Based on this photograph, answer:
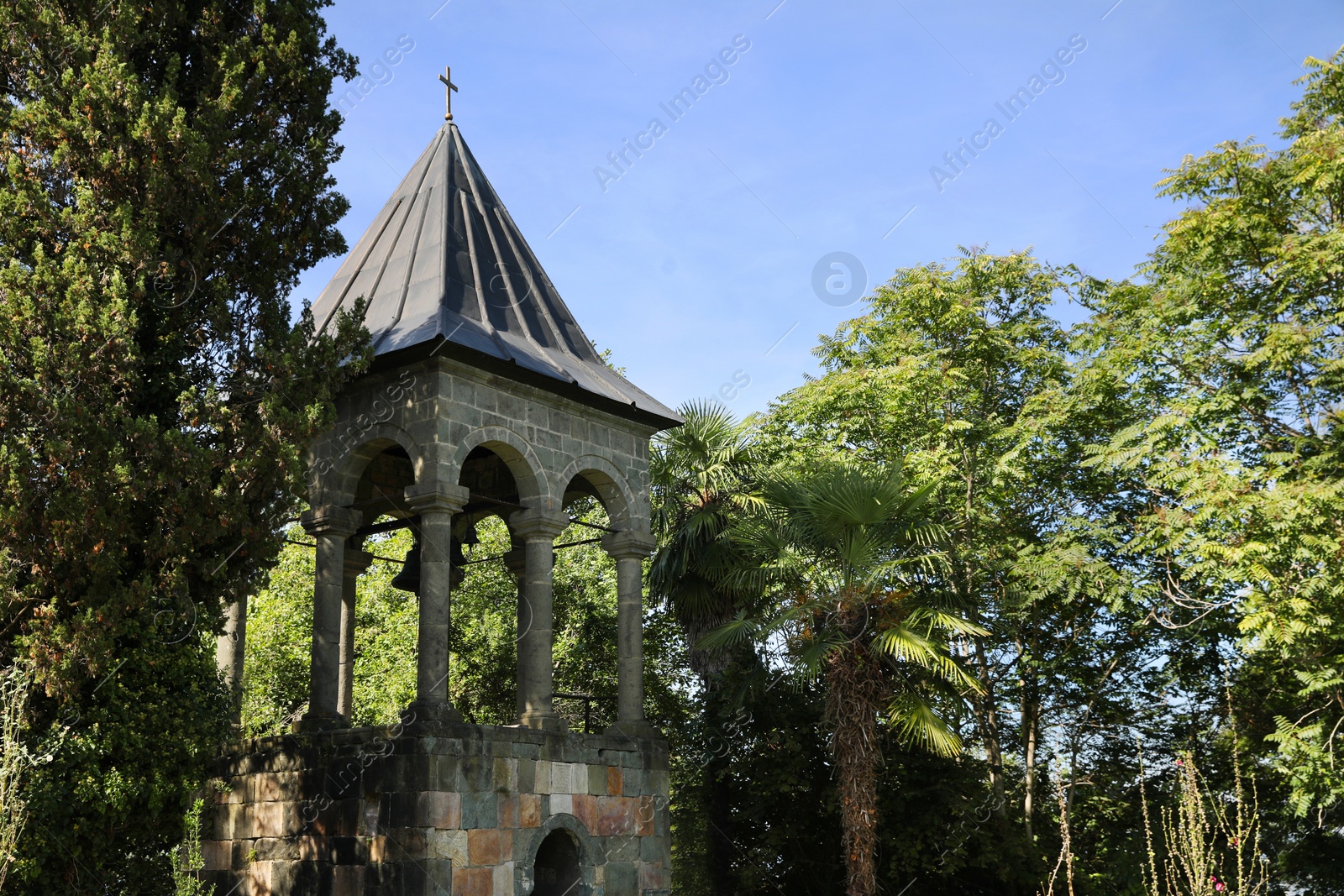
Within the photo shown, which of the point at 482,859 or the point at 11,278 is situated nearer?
the point at 11,278

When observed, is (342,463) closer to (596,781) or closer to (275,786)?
(275,786)

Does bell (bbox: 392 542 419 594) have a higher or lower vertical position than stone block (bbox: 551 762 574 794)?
higher

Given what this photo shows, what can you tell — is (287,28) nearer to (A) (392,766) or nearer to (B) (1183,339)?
(A) (392,766)

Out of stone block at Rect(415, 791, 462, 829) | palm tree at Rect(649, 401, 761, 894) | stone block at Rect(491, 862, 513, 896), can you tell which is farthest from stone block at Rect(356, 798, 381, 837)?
palm tree at Rect(649, 401, 761, 894)

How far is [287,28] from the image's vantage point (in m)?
9.52

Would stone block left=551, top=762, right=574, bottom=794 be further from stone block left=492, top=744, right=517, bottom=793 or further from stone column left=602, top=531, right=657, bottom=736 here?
stone column left=602, top=531, right=657, bottom=736

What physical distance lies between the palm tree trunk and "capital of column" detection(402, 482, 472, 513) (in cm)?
427

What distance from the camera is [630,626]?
1152 centimetres

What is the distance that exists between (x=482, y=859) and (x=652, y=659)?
11723 millimetres

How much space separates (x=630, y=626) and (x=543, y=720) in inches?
64.1

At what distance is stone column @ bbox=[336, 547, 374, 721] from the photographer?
11672mm

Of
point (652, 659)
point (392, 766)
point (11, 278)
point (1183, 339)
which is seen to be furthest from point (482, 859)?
point (652, 659)

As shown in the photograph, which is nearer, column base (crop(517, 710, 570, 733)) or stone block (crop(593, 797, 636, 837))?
column base (crop(517, 710, 570, 733))

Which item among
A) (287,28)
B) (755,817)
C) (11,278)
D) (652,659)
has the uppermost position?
(287,28)
